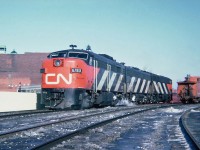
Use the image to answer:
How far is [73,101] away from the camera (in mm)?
17922

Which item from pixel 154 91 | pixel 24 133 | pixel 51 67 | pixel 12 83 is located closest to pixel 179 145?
pixel 24 133

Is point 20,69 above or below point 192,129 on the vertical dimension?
above

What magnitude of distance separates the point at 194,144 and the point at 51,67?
1319 cm

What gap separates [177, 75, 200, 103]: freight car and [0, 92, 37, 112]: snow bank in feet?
73.8

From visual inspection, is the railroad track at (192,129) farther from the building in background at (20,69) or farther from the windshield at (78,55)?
the building in background at (20,69)

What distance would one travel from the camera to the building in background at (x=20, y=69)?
6212cm

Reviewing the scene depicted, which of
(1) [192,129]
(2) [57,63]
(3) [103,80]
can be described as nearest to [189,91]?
(3) [103,80]

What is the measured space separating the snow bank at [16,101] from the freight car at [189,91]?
22.5 metres

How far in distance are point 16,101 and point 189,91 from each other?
24594mm

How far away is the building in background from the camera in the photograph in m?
62.1

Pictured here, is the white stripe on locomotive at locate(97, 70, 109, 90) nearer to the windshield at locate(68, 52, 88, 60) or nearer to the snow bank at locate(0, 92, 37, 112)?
the windshield at locate(68, 52, 88, 60)

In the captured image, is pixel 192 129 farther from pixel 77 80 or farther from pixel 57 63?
pixel 57 63

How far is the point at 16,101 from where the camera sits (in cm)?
2162

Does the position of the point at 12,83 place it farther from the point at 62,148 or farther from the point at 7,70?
the point at 62,148
